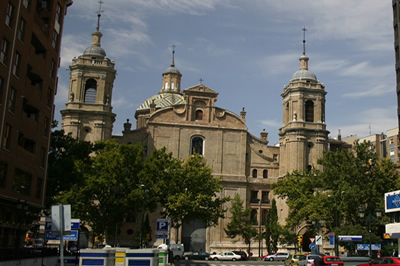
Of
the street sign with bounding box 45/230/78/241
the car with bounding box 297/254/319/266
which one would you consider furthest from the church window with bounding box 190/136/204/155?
the street sign with bounding box 45/230/78/241

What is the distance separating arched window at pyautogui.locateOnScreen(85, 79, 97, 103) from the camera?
2837 inches

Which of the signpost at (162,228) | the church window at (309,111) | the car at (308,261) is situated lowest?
the car at (308,261)

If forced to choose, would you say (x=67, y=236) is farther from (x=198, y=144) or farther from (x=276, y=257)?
(x=198, y=144)

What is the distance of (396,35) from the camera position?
45.8 metres

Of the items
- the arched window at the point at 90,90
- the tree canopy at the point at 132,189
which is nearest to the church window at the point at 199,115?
the arched window at the point at 90,90

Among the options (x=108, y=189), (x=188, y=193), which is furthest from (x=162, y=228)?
(x=108, y=189)

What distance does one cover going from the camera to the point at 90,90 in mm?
72438

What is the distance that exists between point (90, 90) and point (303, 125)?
29.4 meters

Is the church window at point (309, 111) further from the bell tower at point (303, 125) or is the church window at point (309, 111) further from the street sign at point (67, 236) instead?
the street sign at point (67, 236)

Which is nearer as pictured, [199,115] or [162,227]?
[162,227]

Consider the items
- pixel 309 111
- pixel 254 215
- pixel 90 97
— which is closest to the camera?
pixel 90 97

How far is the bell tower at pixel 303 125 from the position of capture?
2911 inches

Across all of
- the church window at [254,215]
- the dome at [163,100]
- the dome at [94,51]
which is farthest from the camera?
the dome at [163,100]

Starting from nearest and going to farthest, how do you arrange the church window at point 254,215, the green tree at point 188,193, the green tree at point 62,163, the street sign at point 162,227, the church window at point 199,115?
the green tree at point 62,163
the street sign at point 162,227
the green tree at point 188,193
the church window at point 254,215
the church window at point 199,115
